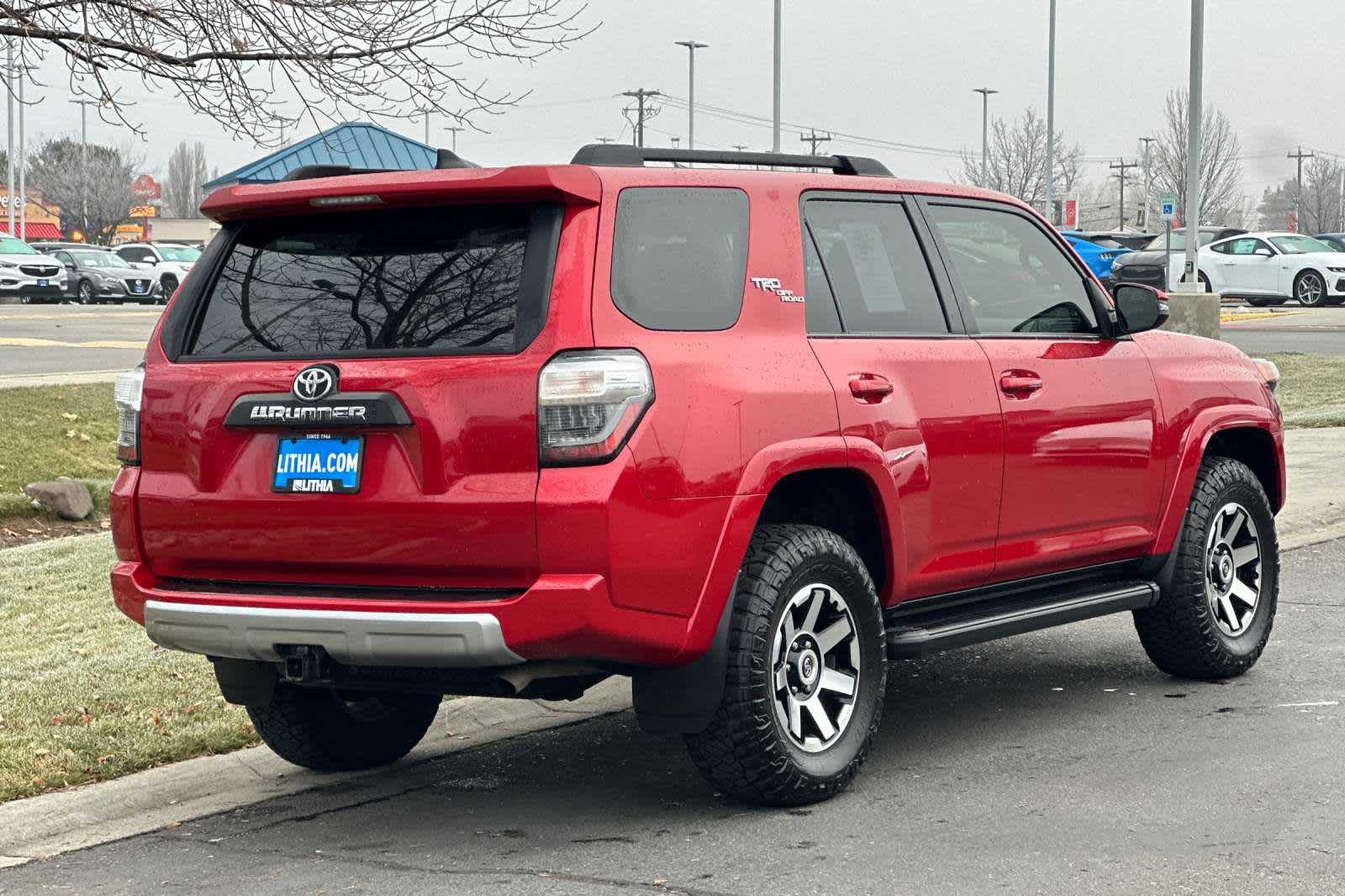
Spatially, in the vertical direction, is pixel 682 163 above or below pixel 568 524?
above

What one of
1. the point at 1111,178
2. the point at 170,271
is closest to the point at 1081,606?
the point at 170,271

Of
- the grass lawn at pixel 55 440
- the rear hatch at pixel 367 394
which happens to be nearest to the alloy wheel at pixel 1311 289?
the grass lawn at pixel 55 440

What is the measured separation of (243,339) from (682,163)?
4.64 feet

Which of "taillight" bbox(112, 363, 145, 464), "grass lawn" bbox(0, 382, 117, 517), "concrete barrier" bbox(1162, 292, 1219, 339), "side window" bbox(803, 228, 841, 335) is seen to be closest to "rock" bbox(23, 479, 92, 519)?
"grass lawn" bbox(0, 382, 117, 517)

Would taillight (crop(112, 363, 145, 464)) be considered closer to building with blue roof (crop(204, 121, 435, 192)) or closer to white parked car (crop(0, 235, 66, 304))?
building with blue roof (crop(204, 121, 435, 192))

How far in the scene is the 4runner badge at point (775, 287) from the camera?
541 cm

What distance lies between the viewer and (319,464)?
5055 millimetres

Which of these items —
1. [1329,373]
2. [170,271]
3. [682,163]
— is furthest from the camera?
[170,271]

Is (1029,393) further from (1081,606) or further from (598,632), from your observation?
(598,632)

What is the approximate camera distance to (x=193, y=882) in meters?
4.95

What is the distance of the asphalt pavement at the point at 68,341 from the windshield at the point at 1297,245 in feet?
71.7

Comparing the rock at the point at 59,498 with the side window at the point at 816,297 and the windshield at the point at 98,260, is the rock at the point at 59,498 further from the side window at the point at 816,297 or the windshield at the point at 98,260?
the windshield at the point at 98,260

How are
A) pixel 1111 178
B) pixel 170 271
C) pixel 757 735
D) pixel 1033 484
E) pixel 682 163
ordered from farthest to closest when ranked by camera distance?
1. pixel 1111 178
2. pixel 170 271
3. pixel 1033 484
4. pixel 682 163
5. pixel 757 735

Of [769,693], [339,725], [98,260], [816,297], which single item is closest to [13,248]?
[98,260]
